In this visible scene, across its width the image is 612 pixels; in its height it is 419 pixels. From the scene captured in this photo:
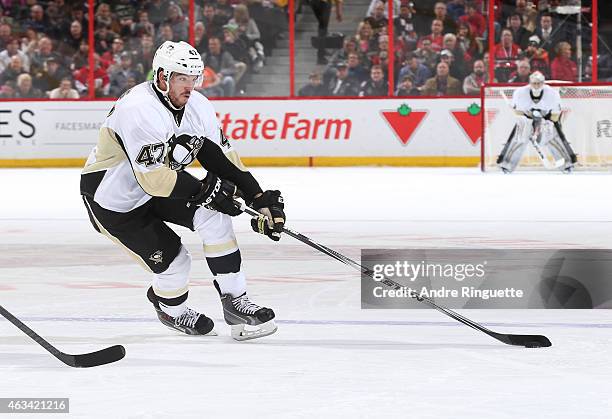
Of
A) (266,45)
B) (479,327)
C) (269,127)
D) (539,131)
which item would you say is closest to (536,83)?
(539,131)

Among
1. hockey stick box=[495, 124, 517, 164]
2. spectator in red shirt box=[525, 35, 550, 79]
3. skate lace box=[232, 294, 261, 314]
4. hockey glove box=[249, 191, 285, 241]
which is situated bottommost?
hockey stick box=[495, 124, 517, 164]

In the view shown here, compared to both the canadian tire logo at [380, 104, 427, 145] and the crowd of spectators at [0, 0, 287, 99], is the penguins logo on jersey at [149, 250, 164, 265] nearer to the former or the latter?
the canadian tire logo at [380, 104, 427, 145]

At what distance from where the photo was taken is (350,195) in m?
10.2

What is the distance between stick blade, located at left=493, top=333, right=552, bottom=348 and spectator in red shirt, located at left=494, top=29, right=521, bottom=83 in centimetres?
1045

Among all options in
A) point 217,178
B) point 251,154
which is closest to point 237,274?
point 217,178

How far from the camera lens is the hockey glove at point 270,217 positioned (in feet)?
13.4

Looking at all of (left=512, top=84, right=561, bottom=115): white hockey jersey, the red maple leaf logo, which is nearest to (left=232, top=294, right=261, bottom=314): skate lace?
(left=512, top=84, right=561, bottom=115): white hockey jersey

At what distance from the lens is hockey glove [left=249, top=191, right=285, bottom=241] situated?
13.4ft

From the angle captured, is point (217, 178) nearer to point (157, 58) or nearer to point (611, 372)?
point (157, 58)

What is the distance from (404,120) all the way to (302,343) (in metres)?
10.4

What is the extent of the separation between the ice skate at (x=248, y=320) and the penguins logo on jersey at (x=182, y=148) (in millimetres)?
479

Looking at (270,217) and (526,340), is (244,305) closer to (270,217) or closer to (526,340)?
(270,217)

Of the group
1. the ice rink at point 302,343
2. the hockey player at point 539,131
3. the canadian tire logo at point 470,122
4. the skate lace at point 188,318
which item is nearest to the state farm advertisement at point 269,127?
the canadian tire logo at point 470,122

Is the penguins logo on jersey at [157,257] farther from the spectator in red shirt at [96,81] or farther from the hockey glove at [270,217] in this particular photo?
the spectator in red shirt at [96,81]
